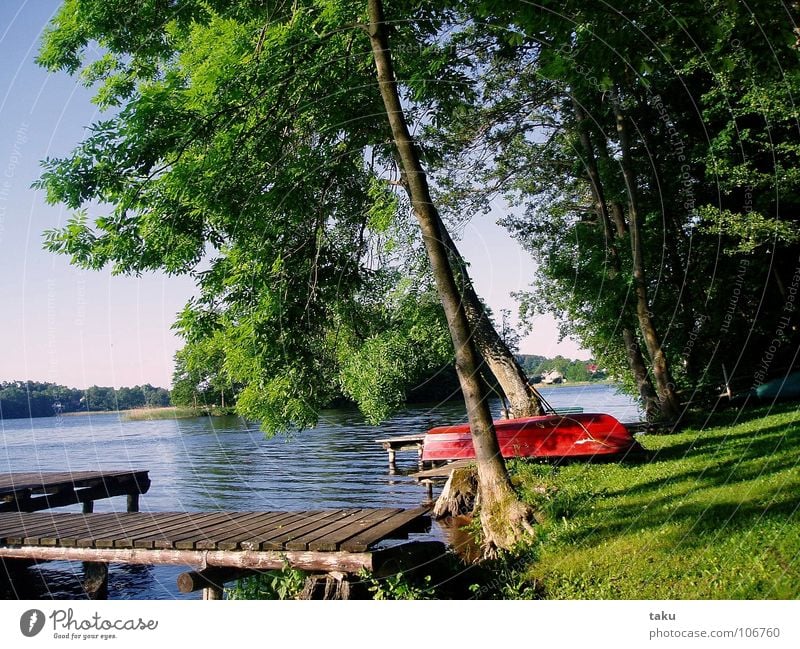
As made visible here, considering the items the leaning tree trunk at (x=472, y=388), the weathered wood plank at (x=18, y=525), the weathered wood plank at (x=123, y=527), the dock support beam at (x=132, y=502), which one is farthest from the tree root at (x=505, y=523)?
the dock support beam at (x=132, y=502)

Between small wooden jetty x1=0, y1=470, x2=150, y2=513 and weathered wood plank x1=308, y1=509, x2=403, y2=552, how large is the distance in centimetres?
866

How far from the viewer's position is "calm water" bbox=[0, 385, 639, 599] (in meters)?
10.4

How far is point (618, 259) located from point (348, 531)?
12.3 metres

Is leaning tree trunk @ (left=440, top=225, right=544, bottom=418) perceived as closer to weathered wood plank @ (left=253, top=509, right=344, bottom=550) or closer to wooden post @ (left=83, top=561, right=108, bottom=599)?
weathered wood plank @ (left=253, top=509, right=344, bottom=550)

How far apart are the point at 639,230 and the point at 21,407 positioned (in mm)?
13127

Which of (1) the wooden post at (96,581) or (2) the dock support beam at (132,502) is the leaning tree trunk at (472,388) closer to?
(1) the wooden post at (96,581)

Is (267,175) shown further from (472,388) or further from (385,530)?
(385,530)

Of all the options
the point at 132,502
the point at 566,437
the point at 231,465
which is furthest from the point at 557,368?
the point at 231,465

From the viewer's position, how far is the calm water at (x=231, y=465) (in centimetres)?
1040

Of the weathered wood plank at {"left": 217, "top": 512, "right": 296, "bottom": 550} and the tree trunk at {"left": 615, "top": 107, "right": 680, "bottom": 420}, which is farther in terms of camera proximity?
the tree trunk at {"left": 615, "top": 107, "right": 680, "bottom": 420}

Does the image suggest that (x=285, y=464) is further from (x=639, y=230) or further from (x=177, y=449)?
(x=639, y=230)

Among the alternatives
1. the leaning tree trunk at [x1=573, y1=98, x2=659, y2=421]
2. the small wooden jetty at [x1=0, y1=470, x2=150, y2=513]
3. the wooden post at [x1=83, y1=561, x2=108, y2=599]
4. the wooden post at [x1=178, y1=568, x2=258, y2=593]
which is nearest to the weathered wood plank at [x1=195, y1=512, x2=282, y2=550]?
the wooden post at [x1=178, y1=568, x2=258, y2=593]

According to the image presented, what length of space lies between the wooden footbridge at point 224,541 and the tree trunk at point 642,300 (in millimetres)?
10159

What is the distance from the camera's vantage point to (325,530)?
19.5 ft
